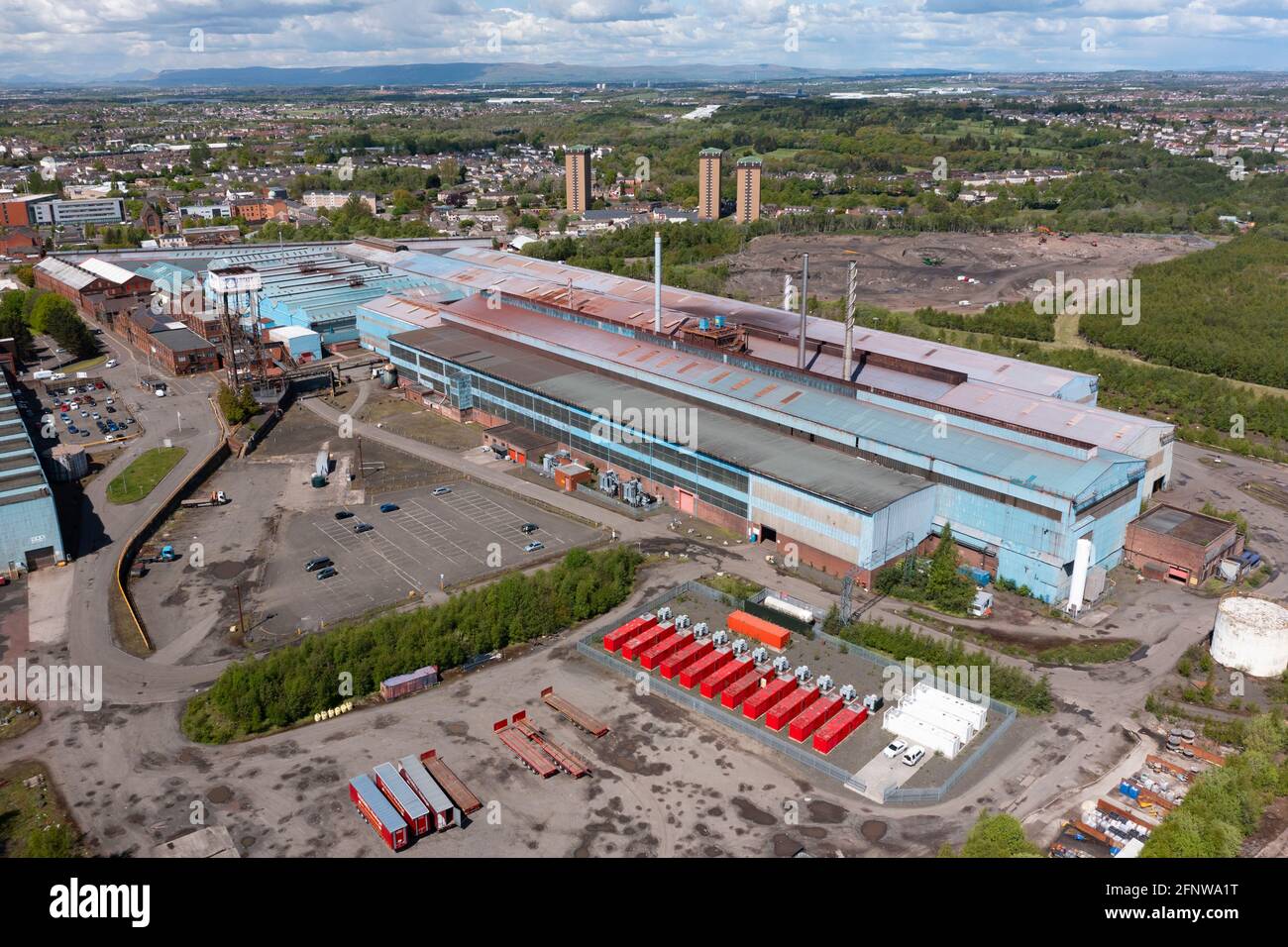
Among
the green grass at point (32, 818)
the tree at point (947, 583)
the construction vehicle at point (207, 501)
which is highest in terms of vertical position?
the construction vehicle at point (207, 501)

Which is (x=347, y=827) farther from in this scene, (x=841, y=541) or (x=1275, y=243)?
(x=1275, y=243)

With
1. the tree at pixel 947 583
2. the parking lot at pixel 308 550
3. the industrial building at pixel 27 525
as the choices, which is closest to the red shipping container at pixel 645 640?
the parking lot at pixel 308 550

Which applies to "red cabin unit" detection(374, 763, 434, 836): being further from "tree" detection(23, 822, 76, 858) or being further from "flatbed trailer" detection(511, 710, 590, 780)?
"tree" detection(23, 822, 76, 858)

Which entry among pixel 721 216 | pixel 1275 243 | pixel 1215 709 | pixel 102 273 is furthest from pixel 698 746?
pixel 721 216

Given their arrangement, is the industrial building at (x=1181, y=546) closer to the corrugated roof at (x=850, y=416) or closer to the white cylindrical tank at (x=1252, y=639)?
the corrugated roof at (x=850, y=416)

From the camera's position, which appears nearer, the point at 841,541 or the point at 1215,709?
the point at 1215,709
